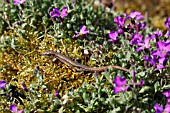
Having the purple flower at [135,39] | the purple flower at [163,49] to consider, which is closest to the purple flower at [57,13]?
the purple flower at [135,39]

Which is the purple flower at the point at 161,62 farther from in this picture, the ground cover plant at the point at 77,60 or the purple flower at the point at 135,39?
the purple flower at the point at 135,39

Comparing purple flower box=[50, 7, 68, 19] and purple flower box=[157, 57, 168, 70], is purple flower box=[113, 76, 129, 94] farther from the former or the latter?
purple flower box=[50, 7, 68, 19]

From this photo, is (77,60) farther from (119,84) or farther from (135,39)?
(119,84)

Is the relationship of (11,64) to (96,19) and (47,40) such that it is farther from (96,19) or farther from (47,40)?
(96,19)

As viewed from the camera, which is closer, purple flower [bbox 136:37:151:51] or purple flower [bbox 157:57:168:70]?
purple flower [bbox 157:57:168:70]

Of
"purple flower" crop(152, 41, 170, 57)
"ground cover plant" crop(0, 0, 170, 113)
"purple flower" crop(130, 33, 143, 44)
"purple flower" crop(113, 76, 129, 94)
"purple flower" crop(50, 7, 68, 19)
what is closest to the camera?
"purple flower" crop(113, 76, 129, 94)

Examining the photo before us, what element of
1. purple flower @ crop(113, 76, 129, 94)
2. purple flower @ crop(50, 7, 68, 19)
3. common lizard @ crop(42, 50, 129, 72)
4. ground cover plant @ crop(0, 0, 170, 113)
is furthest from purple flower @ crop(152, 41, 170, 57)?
purple flower @ crop(50, 7, 68, 19)

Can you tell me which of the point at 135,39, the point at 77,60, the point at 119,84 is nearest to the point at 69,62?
the point at 77,60

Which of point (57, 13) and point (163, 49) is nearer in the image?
point (163, 49)

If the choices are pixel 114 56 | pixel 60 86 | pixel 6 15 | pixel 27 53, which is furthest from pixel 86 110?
pixel 6 15
